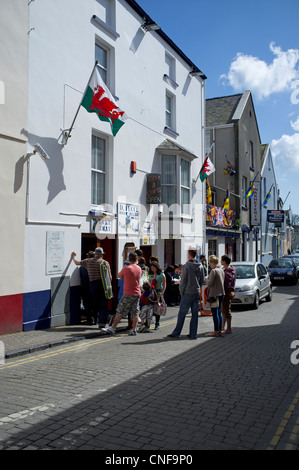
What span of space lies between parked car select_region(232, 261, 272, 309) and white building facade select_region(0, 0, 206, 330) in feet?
9.06

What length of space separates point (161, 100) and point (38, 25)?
654 centimetres

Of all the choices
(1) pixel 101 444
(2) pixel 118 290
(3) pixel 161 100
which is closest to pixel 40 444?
(1) pixel 101 444

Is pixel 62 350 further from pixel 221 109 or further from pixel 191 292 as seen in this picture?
pixel 221 109

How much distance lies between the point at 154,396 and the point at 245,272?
10282mm

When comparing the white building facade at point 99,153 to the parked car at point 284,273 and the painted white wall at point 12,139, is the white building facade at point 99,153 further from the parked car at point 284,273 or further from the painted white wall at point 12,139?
the parked car at point 284,273

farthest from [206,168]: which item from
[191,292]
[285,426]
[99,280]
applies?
[285,426]

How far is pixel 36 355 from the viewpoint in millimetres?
7238

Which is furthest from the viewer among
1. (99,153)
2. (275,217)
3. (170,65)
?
(275,217)

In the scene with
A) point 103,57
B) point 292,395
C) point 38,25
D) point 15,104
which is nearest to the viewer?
point 292,395

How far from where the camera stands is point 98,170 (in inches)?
455

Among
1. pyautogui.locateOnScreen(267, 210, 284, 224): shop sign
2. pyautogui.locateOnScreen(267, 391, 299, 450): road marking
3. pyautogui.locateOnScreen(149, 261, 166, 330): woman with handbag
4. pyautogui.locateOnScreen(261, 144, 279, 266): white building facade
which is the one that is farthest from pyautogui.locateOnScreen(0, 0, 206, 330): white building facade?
pyautogui.locateOnScreen(267, 210, 284, 224): shop sign

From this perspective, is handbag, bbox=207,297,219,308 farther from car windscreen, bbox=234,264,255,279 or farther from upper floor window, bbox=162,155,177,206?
upper floor window, bbox=162,155,177,206

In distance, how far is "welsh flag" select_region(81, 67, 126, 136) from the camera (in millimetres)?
9680

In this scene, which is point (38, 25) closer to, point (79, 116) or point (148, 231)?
point (79, 116)
